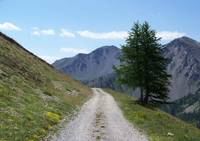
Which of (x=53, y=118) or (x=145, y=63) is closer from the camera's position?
(x=53, y=118)

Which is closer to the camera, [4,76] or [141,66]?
[4,76]

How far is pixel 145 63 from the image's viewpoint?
224ft

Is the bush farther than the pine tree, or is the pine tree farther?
the pine tree

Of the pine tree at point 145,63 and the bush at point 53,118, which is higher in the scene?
the pine tree at point 145,63

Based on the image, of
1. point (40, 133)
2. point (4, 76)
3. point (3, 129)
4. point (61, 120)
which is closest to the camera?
point (3, 129)

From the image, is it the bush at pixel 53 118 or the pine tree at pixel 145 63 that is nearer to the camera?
the bush at pixel 53 118

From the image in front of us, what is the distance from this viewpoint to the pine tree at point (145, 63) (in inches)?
2694

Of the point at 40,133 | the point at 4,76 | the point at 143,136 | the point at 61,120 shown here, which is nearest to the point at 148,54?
the point at 4,76

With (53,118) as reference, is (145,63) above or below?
above

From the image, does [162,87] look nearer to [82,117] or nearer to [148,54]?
[148,54]

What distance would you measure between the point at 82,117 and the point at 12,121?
557 inches

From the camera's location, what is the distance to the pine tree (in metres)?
68.4

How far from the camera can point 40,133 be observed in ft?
89.9

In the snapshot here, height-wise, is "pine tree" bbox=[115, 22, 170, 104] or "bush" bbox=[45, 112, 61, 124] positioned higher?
"pine tree" bbox=[115, 22, 170, 104]
